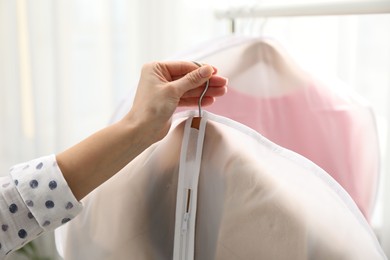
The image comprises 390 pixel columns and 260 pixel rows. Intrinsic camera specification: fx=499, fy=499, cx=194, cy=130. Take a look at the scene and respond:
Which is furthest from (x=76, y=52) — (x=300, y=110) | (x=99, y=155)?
(x=99, y=155)

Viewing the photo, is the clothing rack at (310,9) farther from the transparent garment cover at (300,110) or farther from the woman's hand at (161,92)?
Result: the woman's hand at (161,92)

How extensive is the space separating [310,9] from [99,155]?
1.41 feet

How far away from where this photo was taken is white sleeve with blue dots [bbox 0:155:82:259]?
0.63m

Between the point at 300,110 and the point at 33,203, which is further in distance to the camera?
the point at 300,110

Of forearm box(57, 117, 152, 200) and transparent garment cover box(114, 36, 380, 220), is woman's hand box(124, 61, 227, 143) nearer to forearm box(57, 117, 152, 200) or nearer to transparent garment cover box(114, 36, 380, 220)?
forearm box(57, 117, 152, 200)

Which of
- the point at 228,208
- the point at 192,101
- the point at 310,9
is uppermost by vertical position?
the point at 310,9

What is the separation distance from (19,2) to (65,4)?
153mm

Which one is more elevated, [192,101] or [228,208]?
[192,101]

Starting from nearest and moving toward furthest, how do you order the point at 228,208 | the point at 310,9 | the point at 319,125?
the point at 228,208 → the point at 310,9 → the point at 319,125

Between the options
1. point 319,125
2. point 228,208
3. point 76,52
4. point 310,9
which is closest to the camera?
point 228,208

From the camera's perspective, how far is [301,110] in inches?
36.5

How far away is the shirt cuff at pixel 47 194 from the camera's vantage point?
0.63 metres

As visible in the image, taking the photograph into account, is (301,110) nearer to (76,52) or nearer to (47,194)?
(47,194)

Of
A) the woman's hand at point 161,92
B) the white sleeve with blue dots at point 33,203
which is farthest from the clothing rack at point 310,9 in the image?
the white sleeve with blue dots at point 33,203
